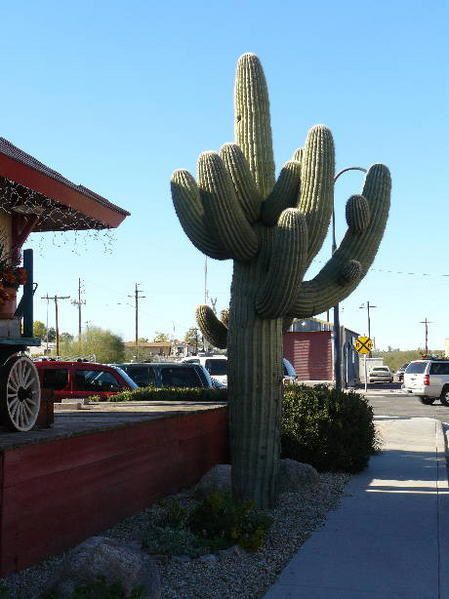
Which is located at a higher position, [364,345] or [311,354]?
[364,345]

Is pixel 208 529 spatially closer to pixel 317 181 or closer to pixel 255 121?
pixel 317 181

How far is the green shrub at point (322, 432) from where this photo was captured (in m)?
10.7

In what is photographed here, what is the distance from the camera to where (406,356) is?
131m

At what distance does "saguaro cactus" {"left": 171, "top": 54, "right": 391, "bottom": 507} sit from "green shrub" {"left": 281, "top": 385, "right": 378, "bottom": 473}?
7.27 feet

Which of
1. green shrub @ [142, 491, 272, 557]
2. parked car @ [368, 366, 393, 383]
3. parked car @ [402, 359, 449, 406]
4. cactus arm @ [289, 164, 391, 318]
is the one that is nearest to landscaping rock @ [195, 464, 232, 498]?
green shrub @ [142, 491, 272, 557]

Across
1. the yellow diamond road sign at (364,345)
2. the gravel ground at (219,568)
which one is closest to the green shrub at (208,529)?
the gravel ground at (219,568)

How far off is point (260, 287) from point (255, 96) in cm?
232

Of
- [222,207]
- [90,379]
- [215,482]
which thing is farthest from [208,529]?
[90,379]

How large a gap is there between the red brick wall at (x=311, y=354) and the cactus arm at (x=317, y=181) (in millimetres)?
42109

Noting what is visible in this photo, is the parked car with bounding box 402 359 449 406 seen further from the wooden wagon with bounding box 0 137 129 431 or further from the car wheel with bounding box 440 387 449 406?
the wooden wagon with bounding box 0 137 129 431

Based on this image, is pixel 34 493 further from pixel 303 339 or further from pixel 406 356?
pixel 406 356

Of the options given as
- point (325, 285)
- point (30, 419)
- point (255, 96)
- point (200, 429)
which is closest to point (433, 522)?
point (325, 285)

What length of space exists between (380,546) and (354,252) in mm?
3432

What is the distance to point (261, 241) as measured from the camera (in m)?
8.58
